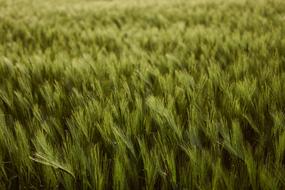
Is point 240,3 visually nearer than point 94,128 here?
No

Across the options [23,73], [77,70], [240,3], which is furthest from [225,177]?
[240,3]

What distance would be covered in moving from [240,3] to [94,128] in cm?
319

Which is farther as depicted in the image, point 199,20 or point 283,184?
point 199,20

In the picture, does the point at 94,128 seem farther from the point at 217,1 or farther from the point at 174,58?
the point at 217,1

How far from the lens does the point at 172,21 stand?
9.69 feet

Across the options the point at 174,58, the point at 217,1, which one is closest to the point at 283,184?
the point at 174,58

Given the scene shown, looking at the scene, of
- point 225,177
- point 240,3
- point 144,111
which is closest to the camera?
point 225,177

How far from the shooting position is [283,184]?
1.69 ft

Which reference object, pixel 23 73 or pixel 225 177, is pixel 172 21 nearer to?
pixel 23 73

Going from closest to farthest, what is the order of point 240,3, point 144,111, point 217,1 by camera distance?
point 144,111 → point 240,3 → point 217,1

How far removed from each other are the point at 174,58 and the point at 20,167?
883 millimetres

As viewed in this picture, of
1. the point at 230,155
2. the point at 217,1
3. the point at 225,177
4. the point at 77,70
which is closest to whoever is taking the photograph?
the point at 225,177

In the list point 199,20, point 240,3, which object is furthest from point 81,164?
point 240,3

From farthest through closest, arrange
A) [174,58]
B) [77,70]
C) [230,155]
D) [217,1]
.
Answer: [217,1]
[174,58]
[77,70]
[230,155]
